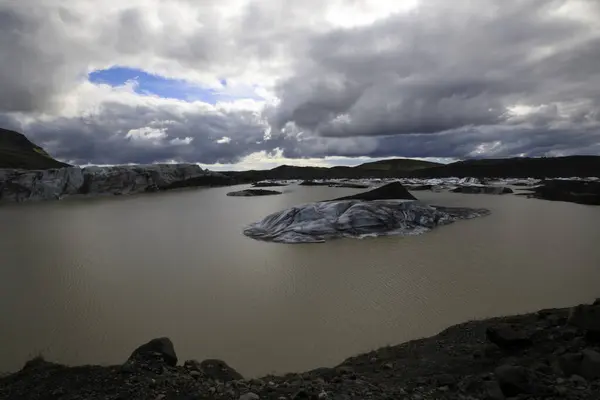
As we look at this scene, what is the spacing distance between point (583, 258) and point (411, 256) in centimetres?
522

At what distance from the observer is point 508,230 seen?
17.7 m

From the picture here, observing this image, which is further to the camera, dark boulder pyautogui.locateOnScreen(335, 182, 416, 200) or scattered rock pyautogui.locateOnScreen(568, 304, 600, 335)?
dark boulder pyautogui.locateOnScreen(335, 182, 416, 200)

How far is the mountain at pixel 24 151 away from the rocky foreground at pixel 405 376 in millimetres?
82661

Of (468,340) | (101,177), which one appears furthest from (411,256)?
(101,177)

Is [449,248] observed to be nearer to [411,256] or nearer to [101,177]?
[411,256]

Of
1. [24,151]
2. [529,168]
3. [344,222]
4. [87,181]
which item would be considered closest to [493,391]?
[344,222]

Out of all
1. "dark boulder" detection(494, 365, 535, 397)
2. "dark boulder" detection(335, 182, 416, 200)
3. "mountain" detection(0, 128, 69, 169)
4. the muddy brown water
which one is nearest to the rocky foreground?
"dark boulder" detection(494, 365, 535, 397)

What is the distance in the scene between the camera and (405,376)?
441 centimetres

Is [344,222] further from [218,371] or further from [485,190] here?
[485,190]

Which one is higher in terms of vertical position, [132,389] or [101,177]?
[101,177]

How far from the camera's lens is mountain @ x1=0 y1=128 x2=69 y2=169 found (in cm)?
7662

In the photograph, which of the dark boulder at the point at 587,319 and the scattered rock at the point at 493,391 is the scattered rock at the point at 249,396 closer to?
the scattered rock at the point at 493,391

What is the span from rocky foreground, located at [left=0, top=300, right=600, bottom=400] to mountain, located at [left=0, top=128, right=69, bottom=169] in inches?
3254

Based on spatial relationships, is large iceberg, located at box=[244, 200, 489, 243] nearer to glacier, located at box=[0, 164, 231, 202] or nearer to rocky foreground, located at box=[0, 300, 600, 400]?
rocky foreground, located at box=[0, 300, 600, 400]
